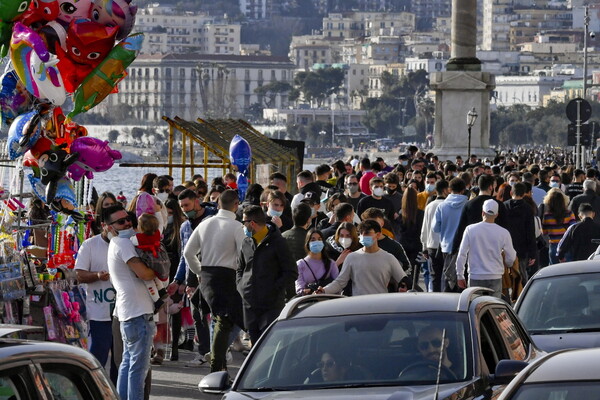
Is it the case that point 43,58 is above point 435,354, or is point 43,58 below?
above

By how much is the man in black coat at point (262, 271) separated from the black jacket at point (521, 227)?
4.59 meters

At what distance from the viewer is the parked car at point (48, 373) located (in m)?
5.61

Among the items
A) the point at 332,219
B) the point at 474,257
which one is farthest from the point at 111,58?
the point at 474,257

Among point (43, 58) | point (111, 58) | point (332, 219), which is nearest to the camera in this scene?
point (43, 58)

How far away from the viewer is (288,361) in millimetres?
7730

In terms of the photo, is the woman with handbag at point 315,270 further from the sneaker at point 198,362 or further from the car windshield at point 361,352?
the car windshield at point 361,352

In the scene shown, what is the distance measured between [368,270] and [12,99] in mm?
3004

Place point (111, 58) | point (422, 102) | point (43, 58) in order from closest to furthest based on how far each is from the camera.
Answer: point (43, 58)
point (111, 58)
point (422, 102)

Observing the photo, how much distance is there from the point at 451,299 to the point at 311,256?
149 inches

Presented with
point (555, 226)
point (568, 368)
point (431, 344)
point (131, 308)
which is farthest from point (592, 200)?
point (568, 368)

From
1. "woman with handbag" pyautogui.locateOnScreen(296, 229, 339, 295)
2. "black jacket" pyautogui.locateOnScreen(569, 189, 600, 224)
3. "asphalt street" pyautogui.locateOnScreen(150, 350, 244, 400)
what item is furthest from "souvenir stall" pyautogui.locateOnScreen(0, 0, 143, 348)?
"black jacket" pyautogui.locateOnScreen(569, 189, 600, 224)

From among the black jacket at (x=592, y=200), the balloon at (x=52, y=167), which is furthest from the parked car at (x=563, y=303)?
the black jacket at (x=592, y=200)

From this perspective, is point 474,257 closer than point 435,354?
No

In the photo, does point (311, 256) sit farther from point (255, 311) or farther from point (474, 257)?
point (474, 257)
